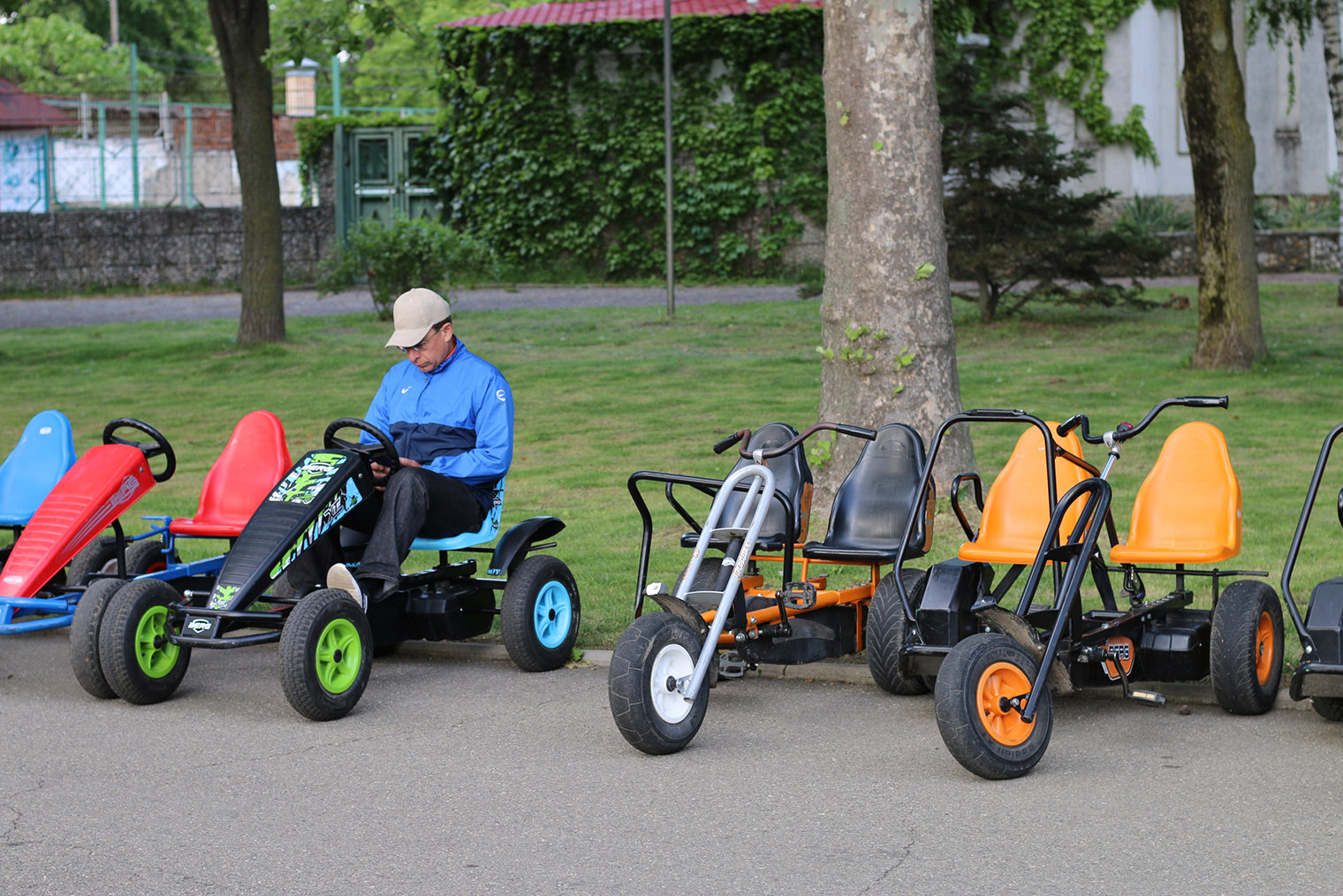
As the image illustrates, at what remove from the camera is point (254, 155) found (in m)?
17.7

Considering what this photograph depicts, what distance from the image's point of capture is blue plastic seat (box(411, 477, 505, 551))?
6590mm

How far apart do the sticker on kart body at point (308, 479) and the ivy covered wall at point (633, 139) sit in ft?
69.7

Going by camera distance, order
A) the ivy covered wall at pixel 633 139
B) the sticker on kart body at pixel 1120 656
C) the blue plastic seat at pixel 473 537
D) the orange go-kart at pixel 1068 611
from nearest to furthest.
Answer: the orange go-kart at pixel 1068 611 → the sticker on kart body at pixel 1120 656 → the blue plastic seat at pixel 473 537 → the ivy covered wall at pixel 633 139

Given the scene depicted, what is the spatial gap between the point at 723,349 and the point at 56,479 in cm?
1085

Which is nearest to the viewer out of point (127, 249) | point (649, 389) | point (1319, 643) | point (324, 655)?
point (1319, 643)

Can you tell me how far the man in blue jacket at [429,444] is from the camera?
20.8 ft

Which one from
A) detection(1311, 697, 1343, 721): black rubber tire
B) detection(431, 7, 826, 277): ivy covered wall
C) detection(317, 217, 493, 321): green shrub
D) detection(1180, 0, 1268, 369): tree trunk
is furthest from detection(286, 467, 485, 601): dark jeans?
detection(431, 7, 826, 277): ivy covered wall

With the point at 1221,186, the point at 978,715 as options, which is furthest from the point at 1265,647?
the point at 1221,186

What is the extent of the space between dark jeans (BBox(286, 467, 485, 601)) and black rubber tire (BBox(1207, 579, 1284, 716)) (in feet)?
9.63

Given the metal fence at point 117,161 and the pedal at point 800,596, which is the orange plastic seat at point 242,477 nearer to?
the pedal at point 800,596

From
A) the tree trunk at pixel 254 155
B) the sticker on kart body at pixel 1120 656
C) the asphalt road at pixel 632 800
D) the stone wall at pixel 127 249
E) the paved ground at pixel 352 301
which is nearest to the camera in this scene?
the asphalt road at pixel 632 800

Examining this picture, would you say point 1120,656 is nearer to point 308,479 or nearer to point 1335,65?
point 308,479

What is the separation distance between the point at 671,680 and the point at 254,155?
45.2ft

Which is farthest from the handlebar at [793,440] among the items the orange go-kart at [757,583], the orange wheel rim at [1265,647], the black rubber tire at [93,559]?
the black rubber tire at [93,559]
